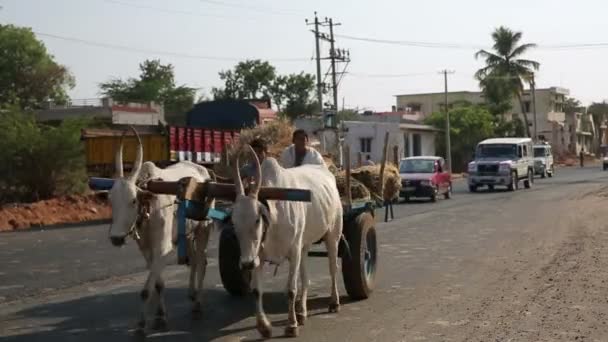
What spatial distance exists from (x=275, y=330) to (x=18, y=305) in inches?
157

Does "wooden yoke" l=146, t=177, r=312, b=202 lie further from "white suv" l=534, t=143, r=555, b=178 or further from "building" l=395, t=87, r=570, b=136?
Answer: "building" l=395, t=87, r=570, b=136

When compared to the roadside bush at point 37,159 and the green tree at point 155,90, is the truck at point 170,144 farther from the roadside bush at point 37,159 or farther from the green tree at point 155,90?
the green tree at point 155,90

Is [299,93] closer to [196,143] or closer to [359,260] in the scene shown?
[196,143]

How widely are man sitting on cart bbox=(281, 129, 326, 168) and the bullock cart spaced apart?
1.88 feet

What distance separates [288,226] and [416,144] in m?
59.5

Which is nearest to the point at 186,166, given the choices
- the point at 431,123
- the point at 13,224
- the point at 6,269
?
the point at 6,269

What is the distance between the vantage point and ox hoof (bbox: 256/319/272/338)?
798 centimetres

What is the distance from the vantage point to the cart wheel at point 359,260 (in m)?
10.4

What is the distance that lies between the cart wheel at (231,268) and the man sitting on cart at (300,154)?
48.3 inches

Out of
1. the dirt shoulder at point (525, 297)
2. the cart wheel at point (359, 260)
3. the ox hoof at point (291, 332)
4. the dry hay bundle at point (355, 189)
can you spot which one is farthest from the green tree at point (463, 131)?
the ox hoof at point (291, 332)

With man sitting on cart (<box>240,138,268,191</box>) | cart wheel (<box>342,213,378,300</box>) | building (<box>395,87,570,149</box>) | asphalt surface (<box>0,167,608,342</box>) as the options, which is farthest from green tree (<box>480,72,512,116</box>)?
man sitting on cart (<box>240,138,268,191</box>)

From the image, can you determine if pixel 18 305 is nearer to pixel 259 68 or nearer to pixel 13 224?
pixel 13 224

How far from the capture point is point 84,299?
11.1 meters

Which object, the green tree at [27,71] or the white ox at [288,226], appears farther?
the green tree at [27,71]
